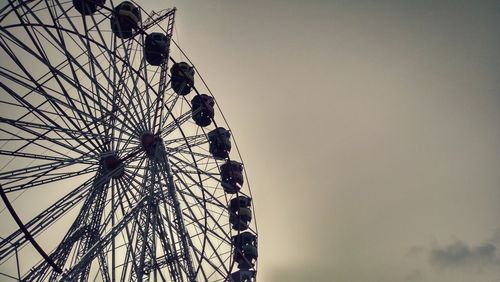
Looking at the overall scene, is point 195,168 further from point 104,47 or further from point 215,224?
point 104,47

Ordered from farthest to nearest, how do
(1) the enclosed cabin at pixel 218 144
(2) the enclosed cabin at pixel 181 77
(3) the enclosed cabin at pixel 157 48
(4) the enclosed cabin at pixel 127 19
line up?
(1) the enclosed cabin at pixel 218 144 < (2) the enclosed cabin at pixel 181 77 < (3) the enclosed cabin at pixel 157 48 < (4) the enclosed cabin at pixel 127 19

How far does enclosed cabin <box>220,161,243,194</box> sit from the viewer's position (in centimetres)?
2027

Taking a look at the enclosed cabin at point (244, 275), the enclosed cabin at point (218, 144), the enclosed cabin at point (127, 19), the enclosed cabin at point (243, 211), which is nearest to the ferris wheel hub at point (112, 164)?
the enclosed cabin at point (127, 19)

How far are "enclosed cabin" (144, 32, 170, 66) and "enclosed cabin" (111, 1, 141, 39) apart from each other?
2.69ft

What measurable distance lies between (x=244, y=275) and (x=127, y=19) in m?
14.1

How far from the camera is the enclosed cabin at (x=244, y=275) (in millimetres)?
20766

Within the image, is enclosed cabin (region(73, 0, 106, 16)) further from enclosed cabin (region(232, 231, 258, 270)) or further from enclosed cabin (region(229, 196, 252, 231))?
enclosed cabin (region(232, 231, 258, 270))

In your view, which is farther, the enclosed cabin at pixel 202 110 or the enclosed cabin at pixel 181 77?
the enclosed cabin at pixel 202 110

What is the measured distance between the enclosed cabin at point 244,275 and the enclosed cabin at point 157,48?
11.6 meters

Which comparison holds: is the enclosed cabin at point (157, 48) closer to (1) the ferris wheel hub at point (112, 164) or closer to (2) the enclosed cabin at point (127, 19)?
(2) the enclosed cabin at point (127, 19)

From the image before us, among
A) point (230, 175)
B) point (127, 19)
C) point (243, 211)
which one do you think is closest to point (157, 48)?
point (127, 19)

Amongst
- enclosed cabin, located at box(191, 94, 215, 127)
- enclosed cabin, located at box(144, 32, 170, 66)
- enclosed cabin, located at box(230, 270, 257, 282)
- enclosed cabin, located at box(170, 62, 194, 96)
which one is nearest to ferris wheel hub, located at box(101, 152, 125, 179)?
enclosed cabin, located at box(170, 62, 194, 96)

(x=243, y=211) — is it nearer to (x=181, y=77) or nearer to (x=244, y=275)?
(x=244, y=275)

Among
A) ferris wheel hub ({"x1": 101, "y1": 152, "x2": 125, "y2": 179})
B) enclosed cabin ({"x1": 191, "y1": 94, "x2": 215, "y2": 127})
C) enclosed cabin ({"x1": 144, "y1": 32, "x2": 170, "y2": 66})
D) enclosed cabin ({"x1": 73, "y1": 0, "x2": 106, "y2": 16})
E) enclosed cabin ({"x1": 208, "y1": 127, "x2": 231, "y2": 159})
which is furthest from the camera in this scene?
enclosed cabin ({"x1": 208, "y1": 127, "x2": 231, "y2": 159})
